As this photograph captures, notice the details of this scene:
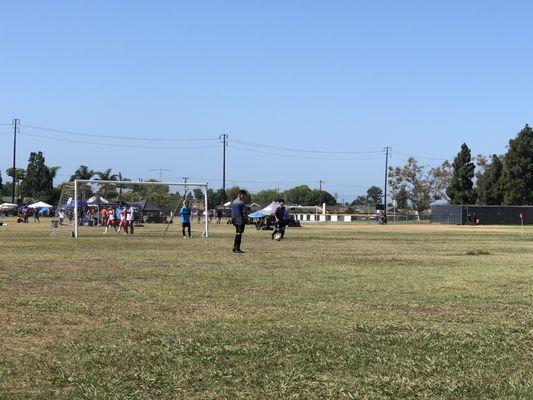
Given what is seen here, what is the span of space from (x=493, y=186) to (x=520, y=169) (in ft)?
16.0

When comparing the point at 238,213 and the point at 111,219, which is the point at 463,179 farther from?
the point at 238,213

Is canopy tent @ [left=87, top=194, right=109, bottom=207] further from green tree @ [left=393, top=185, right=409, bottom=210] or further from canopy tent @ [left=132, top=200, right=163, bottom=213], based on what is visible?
green tree @ [left=393, top=185, right=409, bottom=210]

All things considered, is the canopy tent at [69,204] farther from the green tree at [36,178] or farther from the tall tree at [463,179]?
the green tree at [36,178]

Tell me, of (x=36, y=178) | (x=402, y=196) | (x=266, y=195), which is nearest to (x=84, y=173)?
(x=36, y=178)

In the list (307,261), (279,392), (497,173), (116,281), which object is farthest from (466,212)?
(279,392)

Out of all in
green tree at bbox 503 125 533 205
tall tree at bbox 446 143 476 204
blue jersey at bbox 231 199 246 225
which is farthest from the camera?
tall tree at bbox 446 143 476 204

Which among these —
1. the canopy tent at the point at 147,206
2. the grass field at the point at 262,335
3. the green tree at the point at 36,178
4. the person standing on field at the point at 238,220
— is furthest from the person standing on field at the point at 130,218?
the green tree at the point at 36,178

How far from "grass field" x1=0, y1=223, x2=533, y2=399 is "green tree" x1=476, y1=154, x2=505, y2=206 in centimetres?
7954

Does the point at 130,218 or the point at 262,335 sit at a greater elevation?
the point at 130,218

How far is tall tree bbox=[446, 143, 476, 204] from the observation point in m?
89.8

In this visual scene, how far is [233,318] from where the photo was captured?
7828mm

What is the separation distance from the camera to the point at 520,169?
84812 millimetres

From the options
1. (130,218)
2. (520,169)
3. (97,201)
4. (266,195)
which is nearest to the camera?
(130,218)

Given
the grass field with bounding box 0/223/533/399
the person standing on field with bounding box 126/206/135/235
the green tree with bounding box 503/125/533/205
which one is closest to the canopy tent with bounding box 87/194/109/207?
the person standing on field with bounding box 126/206/135/235
